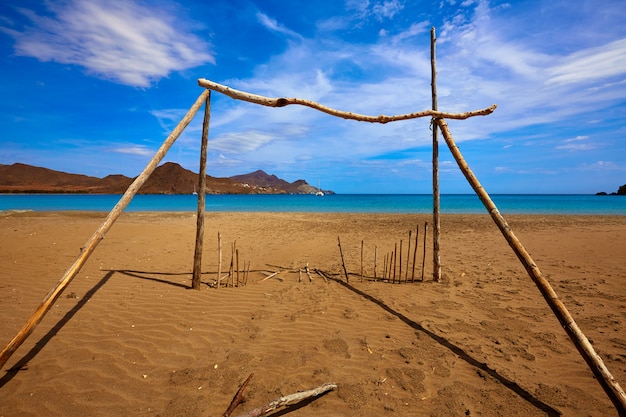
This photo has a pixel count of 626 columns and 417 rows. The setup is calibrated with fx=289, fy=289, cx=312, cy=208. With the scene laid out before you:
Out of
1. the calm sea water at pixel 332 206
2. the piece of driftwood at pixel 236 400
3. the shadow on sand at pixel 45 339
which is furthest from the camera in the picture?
the calm sea water at pixel 332 206

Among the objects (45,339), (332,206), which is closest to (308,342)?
(45,339)

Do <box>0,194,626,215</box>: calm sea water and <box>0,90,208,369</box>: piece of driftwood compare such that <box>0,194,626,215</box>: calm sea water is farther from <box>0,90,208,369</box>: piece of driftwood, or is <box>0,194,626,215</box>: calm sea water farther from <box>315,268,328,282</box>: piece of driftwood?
<box>0,90,208,369</box>: piece of driftwood

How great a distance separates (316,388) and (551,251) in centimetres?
1125

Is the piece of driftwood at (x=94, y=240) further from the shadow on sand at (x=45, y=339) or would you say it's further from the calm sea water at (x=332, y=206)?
the calm sea water at (x=332, y=206)

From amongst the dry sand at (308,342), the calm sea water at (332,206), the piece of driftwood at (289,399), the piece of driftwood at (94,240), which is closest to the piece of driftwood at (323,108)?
the piece of driftwood at (94,240)

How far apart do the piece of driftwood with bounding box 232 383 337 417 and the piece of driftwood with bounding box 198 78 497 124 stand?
4654mm

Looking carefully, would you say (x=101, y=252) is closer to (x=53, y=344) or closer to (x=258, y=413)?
(x=53, y=344)

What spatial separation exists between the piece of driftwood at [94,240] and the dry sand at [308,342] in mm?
611

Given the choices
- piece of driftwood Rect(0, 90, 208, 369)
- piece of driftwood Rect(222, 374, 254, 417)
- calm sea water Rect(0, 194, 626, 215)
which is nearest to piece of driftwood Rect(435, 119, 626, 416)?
piece of driftwood Rect(222, 374, 254, 417)

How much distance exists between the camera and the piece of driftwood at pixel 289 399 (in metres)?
2.48

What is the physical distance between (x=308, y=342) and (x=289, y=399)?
145cm

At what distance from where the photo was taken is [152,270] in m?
7.70

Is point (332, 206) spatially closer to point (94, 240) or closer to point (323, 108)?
point (323, 108)

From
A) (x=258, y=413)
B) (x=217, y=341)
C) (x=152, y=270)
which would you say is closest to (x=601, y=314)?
(x=258, y=413)
